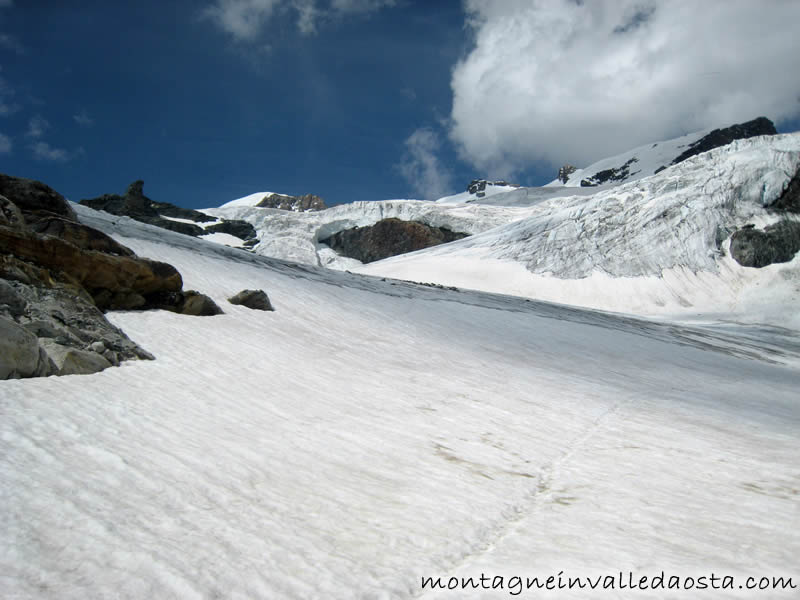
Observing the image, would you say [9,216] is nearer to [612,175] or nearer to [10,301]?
[10,301]

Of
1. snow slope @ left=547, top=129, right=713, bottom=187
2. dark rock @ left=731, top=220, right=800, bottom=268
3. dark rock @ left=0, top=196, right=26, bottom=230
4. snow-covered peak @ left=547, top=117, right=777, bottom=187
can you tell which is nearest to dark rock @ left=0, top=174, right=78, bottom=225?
dark rock @ left=0, top=196, right=26, bottom=230

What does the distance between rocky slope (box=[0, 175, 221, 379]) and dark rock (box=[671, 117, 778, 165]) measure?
5231 inches

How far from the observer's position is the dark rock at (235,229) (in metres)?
72.6

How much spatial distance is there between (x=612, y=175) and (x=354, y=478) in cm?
14945

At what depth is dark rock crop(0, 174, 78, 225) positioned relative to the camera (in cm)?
1030

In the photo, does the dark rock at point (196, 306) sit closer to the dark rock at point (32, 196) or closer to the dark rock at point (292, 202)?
the dark rock at point (32, 196)

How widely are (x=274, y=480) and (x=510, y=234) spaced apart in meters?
45.4

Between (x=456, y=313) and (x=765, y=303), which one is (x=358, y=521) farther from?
(x=765, y=303)

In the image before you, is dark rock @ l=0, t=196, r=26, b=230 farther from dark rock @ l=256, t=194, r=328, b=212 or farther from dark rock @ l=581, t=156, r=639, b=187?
dark rock @ l=581, t=156, r=639, b=187

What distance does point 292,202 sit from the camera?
137 meters

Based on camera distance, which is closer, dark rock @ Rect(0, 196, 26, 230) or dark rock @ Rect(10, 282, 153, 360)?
dark rock @ Rect(10, 282, 153, 360)

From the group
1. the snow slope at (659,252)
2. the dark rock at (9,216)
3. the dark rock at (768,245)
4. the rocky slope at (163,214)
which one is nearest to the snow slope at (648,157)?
the snow slope at (659,252)

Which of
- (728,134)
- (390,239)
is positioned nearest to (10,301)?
(390,239)

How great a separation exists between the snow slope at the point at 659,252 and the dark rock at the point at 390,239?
19.2 metres
